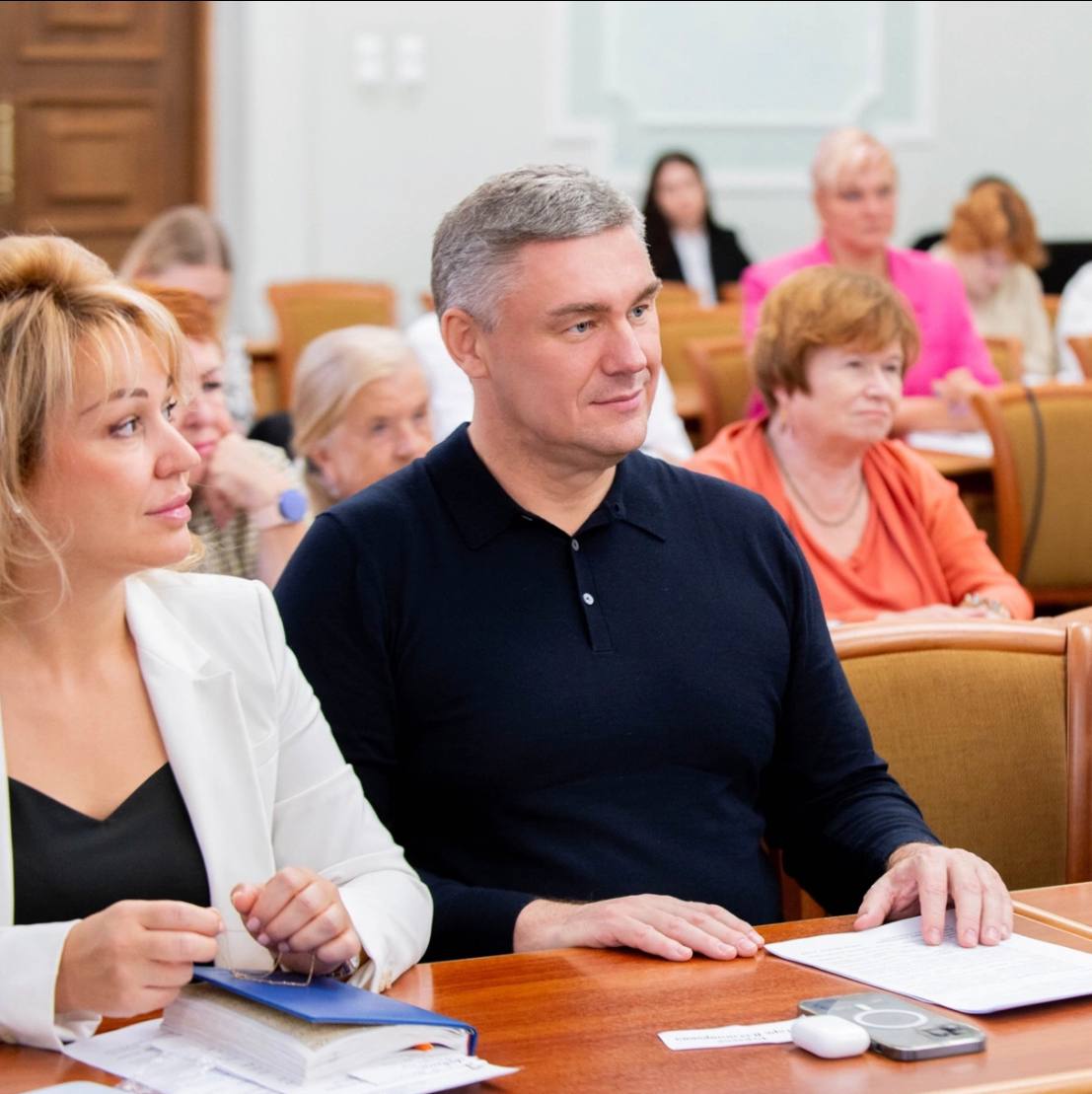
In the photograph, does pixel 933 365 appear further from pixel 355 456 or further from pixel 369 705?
pixel 369 705

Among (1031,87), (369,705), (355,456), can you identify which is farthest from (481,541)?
(1031,87)

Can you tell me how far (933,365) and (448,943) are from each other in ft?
Result: 10.8

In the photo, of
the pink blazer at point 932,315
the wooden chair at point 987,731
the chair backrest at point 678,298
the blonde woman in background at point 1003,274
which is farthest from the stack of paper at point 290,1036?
the blonde woman in background at point 1003,274

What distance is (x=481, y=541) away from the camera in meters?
2.03

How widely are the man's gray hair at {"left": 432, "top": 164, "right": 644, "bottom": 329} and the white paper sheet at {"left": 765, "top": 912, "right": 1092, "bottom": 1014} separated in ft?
2.55

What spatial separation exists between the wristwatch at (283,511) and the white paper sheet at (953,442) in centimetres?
180

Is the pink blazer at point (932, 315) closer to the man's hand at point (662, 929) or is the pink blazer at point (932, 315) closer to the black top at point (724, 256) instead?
the man's hand at point (662, 929)

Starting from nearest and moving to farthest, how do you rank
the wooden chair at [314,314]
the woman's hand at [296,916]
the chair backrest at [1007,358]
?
the woman's hand at [296,916], the chair backrest at [1007,358], the wooden chair at [314,314]

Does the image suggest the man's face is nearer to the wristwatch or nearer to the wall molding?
the wristwatch

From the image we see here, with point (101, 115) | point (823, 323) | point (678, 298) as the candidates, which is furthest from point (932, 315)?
point (101, 115)

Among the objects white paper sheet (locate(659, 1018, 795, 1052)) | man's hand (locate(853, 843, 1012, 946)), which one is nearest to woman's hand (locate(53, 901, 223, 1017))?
white paper sheet (locate(659, 1018, 795, 1052))

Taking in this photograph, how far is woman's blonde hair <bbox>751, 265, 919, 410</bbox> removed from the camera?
3.34 metres

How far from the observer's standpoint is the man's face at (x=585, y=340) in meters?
1.97

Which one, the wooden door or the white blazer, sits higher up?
the wooden door
